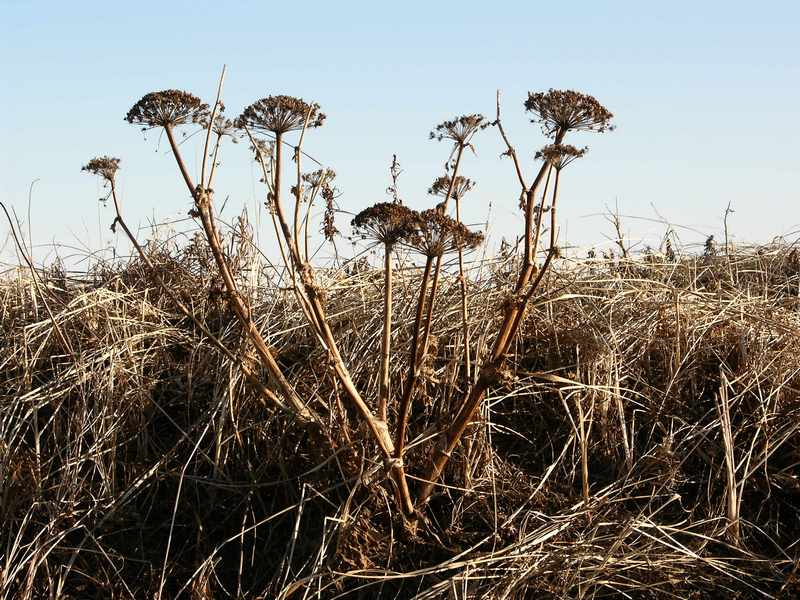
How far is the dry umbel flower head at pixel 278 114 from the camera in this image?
109 inches

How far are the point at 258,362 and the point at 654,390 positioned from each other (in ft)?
5.15

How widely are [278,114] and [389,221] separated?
518 mm

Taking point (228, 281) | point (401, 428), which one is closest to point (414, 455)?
point (401, 428)

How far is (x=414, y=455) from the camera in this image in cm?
337

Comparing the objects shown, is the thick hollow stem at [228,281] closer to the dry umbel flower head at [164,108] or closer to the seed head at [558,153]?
the dry umbel flower head at [164,108]

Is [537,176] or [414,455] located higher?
[537,176]

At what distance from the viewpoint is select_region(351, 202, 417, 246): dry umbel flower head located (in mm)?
2572

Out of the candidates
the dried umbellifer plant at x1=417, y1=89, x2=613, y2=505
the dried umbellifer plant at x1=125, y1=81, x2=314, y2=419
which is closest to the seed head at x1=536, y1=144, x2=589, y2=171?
the dried umbellifer plant at x1=417, y1=89, x2=613, y2=505

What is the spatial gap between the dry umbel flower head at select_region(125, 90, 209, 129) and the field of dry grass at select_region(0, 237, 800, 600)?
1.86 feet

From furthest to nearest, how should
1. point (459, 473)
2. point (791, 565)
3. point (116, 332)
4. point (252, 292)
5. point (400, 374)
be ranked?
point (252, 292), point (116, 332), point (400, 374), point (459, 473), point (791, 565)

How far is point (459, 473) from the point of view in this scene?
340cm

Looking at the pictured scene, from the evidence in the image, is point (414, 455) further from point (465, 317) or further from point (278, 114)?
point (278, 114)

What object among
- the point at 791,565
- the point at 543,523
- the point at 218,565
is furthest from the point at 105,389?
the point at 791,565

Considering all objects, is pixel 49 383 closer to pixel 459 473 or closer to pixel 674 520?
pixel 459 473
